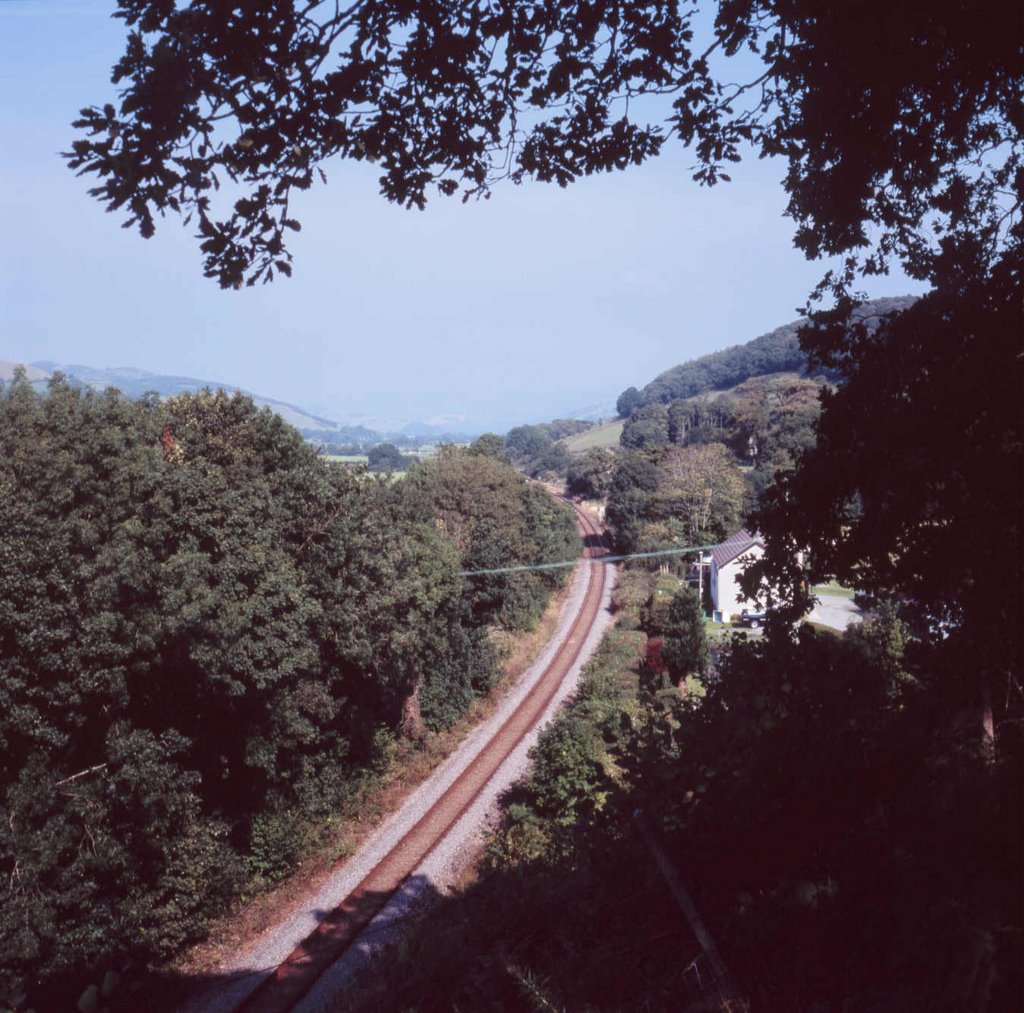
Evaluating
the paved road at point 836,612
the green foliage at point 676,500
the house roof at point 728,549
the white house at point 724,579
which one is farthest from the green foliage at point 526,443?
the paved road at point 836,612

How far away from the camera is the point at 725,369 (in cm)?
12506

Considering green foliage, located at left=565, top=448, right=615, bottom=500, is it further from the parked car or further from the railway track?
the parked car

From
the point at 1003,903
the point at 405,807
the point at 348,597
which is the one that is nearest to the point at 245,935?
the point at 405,807

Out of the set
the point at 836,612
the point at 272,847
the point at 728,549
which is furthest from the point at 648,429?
the point at 272,847

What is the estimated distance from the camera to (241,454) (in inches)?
618

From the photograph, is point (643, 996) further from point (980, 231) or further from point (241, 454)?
point (241, 454)

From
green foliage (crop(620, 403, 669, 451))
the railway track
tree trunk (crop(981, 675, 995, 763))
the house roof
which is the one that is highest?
green foliage (crop(620, 403, 669, 451))

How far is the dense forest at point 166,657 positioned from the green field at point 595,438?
10301 cm

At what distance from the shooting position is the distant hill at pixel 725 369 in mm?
108250

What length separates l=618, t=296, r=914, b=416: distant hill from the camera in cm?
10825

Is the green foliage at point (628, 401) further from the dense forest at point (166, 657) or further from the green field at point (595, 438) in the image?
the dense forest at point (166, 657)

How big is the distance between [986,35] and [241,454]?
14867mm

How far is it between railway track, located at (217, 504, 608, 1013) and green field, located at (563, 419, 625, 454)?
9729 centimetres

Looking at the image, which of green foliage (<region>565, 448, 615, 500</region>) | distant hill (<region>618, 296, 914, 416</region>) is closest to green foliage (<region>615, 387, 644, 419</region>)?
distant hill (<region>618, 296, 914, 416</region>)
